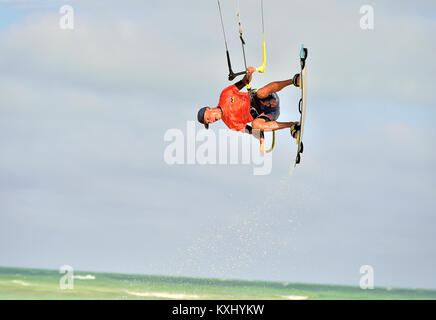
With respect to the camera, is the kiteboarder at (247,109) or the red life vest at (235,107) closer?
the kiteboarder at (247,109)

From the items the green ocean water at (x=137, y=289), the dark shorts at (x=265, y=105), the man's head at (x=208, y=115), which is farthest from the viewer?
the green ocean water at (x=137, y=289)

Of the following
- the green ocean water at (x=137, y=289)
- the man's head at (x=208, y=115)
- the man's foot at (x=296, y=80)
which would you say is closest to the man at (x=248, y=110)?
the man's head at (x=208, y=115)

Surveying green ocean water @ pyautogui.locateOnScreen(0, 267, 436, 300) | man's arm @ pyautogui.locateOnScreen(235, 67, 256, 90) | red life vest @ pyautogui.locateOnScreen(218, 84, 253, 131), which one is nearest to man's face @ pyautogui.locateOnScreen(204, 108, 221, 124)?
red life vest @ pyautogui.locateOnScreen(218, 84, 253, 131)

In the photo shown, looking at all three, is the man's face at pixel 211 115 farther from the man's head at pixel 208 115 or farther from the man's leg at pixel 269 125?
the man's leg at pixel 269 125

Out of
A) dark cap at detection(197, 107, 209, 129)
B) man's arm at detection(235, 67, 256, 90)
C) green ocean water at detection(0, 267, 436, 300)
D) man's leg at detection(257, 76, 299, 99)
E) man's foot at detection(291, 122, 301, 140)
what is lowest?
green ocean water at detection(0, 267, 436, 300)

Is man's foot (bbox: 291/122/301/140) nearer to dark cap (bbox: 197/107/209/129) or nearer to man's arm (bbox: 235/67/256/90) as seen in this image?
man's arm (bbox: 235/67/256/90)

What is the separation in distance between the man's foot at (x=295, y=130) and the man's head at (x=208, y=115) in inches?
52.3

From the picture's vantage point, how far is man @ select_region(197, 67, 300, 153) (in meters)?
12.3

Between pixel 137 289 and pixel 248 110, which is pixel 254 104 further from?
pixel 137 289

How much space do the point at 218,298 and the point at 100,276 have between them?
1554 centimetres

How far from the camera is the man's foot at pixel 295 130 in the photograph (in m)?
12.1

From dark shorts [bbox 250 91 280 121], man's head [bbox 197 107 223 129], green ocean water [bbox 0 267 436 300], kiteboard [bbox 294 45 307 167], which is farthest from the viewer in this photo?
green ocean water [bbox 0 267 436 300]
